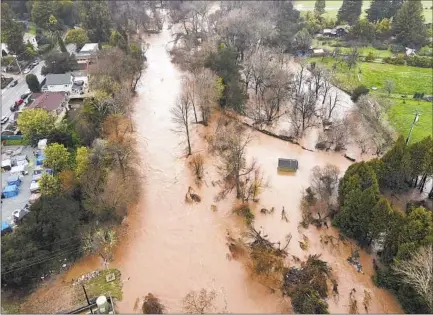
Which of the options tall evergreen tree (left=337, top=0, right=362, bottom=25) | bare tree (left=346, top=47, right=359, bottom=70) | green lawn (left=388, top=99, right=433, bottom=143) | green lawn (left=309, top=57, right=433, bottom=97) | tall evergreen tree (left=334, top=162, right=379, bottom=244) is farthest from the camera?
tall evergreen tree (left=337, top=0, right=362, bottom=25)

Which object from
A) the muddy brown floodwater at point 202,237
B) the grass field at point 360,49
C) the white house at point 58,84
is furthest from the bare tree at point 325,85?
the white house at point 58,84

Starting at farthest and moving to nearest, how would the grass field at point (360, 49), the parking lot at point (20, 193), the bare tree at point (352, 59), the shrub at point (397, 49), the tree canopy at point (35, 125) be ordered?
the shrub at point (397, 49) < the grass field at point (360, 49) < the bare tree at point (352, 59) < the tree canopy at point (35, 125) < the parking lot at point (20, 193)

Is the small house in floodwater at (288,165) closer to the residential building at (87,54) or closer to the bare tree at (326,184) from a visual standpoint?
the bare tree at (326,184)

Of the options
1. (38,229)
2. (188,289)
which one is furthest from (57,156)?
(188,289)

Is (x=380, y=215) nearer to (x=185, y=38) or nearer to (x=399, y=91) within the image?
(x=399, y=91)

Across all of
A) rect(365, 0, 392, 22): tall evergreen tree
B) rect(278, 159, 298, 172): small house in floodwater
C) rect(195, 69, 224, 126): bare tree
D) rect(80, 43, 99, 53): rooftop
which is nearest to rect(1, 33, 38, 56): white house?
rect(80, 43, 99, 53): rooftop

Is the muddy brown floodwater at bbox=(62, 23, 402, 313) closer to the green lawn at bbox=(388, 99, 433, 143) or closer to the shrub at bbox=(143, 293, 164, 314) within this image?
the shrub at bbox=(143, 293, 164, 314)
